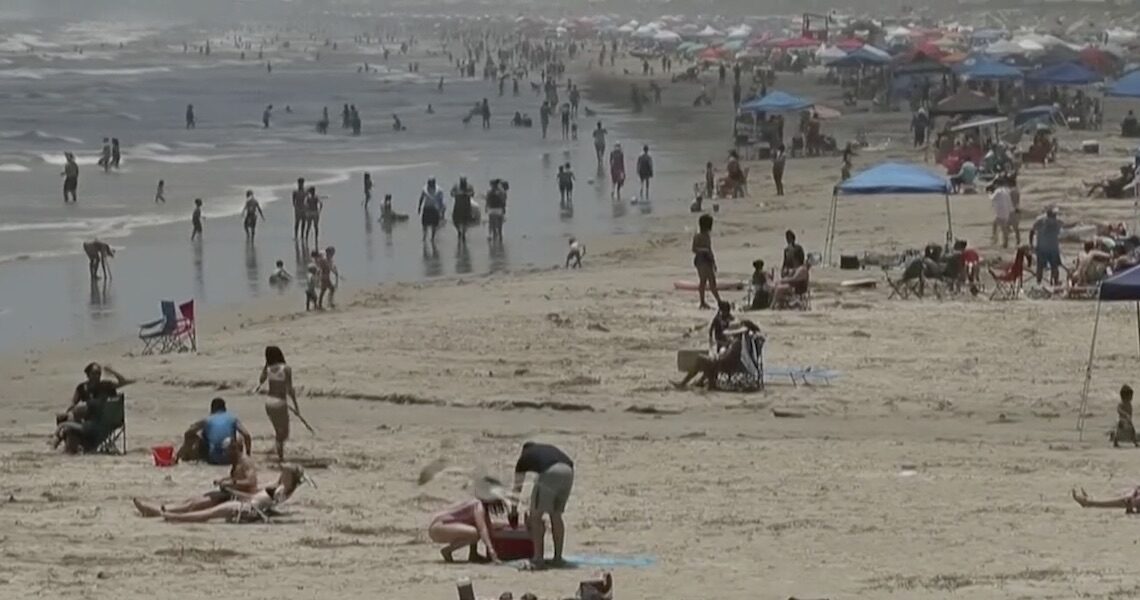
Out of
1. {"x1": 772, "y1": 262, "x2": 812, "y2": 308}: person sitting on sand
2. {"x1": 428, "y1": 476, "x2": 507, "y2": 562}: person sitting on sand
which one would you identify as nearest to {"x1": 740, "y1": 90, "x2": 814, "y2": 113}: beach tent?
{"x1": 772, "y1": 262, "x2": 812, "y2": 308}: person sitting on sand

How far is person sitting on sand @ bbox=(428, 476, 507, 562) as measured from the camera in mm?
11734

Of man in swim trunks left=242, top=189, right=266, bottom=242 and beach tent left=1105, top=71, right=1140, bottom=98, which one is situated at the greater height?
beach tent left=1105, top=71, right=1140, bottom=98

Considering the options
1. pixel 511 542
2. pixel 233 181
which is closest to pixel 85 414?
pixel 511 542

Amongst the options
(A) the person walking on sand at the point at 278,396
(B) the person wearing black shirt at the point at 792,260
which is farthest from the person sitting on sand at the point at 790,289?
(A) the person walking on sand at the point at 278,396

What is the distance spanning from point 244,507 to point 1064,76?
1379 inches

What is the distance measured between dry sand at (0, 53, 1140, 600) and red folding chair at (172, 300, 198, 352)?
303 millimetres

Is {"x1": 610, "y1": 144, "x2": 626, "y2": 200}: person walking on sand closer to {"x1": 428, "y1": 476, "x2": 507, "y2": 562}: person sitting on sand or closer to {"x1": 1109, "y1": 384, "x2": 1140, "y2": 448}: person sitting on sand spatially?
{"x1": 1109, "y1": 384, "x2": 1140, "y2": 448}: person sitting on sand

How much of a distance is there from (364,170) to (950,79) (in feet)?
49.7

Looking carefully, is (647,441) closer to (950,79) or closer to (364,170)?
(364,170)

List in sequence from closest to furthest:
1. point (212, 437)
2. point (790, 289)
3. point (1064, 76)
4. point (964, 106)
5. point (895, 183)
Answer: point (212, 437) < point (790, 289) < point (895, 183) < point (964, 106) < point (1064, 76)

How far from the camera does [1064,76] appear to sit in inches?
1789

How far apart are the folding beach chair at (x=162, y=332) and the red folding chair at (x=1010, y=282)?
816 cm

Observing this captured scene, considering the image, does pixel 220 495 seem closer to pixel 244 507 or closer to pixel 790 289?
pixel 244 507

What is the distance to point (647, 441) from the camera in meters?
16.3
